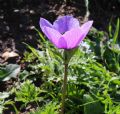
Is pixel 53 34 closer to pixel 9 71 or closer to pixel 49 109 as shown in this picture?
pixel 49 109

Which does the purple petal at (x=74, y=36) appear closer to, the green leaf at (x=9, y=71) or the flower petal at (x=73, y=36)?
the flower petal at (x=73, y=36)

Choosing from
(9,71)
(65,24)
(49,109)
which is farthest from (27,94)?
(65,24)

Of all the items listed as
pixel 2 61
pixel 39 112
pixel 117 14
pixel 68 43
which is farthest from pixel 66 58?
pixel 117 14

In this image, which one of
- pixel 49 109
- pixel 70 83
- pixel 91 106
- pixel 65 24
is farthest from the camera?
pixel 70 83

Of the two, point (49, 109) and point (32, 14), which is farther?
point (32, 14)

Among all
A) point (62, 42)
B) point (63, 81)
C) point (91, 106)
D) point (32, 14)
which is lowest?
point (91, 106)

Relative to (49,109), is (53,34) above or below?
above

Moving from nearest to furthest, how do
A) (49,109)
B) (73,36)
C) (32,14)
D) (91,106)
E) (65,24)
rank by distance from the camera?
1. (73,36)
2. (65,24)
3. (49,109)
4. (91,106)
5. (32,14)

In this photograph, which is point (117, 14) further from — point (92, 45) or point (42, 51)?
point (42, 51)

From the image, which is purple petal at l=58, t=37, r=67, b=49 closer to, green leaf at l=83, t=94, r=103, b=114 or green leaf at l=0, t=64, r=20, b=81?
green leaf at l=83, t=94, r=103, b=114
